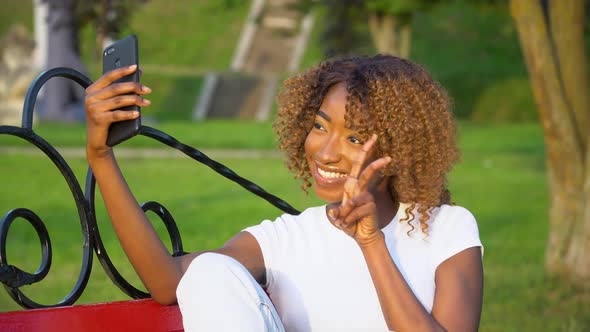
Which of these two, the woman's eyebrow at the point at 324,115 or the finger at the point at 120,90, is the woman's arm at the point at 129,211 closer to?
the finger at the point at 120,90

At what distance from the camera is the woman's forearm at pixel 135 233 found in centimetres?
244

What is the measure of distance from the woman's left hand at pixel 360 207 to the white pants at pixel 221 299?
9.8 inches

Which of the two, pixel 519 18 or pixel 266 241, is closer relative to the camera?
pixel 266 241

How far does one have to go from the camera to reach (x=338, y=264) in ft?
8.47

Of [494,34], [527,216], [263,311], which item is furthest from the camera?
[494,34]

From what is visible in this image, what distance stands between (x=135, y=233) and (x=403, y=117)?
68 cm

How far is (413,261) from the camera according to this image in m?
2.58

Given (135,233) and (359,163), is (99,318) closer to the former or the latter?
(135,233)

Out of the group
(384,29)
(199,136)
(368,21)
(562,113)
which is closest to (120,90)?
(562,113)

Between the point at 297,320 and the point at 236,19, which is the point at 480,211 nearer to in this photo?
the point at 297,320

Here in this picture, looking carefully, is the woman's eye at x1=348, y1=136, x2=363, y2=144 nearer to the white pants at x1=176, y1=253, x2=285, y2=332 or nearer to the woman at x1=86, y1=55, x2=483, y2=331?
the woman at x1=86, y1=55, x2=483, y2=331

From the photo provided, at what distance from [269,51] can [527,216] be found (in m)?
32.5

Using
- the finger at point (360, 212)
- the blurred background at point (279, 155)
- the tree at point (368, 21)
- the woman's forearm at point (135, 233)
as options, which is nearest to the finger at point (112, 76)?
the woman's forearm at point (135, 233)

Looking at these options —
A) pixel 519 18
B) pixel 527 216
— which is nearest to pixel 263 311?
pixel 519 18
